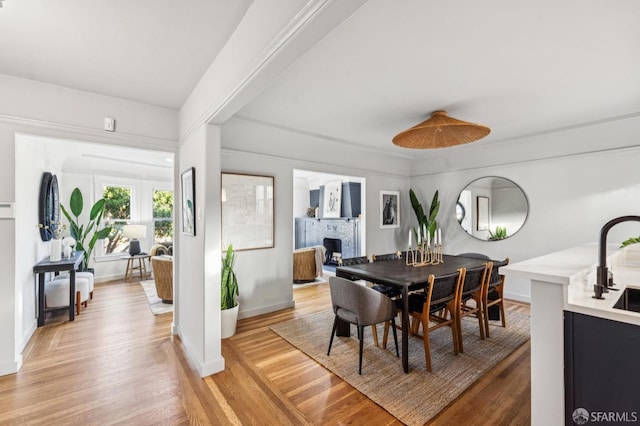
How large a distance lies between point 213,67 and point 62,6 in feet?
2.70

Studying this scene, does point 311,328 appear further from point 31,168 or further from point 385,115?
point 31,168

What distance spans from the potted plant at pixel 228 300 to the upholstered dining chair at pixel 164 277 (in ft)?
4.60

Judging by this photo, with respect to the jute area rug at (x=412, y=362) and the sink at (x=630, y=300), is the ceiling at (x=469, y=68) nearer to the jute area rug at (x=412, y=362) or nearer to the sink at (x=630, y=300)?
the sink at (x=630, y=300)

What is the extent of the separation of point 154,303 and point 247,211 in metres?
2.10

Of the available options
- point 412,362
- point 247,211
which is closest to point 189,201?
point 247,211

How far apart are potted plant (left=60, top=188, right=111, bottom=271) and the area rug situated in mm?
1045

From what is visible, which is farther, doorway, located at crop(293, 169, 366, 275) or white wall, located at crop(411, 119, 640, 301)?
doorway, located at crop(293, 169, 366, 275)

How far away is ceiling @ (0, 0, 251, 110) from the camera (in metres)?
1.53

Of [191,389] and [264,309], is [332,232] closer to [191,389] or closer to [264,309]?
[264,309]

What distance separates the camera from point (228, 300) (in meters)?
2.99

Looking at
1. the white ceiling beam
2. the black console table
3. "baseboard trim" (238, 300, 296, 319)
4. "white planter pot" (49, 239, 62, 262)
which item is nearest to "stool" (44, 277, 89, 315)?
the black console table

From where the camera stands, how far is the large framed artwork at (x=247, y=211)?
3350 millimetres

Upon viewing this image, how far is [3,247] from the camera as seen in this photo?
7.23ft

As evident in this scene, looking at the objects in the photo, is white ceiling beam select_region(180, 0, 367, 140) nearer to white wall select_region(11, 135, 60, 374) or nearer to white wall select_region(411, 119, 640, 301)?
white wall select_region(11, 135, 60, 374)
